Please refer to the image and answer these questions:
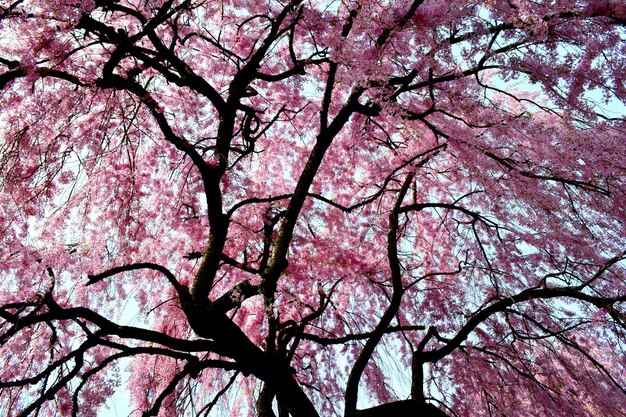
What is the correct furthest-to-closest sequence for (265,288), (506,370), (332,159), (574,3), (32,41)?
1. (332,159)
2. (506,370)
3. (265,288)
4. (32,41)
5. (574,3)

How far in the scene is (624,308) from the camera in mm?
4297

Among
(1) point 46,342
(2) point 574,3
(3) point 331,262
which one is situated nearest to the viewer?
(2) point 574,3

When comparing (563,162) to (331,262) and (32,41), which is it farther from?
(32,41)

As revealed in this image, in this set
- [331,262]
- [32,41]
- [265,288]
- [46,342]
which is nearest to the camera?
[32,41]

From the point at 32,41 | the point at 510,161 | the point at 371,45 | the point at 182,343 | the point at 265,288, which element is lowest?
the point at 182,343

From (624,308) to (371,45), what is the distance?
11.5ft

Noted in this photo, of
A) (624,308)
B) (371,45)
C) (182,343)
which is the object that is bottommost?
(624,308)

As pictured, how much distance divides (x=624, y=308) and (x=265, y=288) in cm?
343

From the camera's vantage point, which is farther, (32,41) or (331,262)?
(331,262)

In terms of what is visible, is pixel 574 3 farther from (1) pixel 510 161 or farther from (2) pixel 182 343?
(2) pixel 182 343


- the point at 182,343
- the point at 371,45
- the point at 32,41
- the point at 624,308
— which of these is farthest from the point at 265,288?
the point at 624,308

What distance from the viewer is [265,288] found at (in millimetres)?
4203

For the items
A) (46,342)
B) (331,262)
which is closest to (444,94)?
(331,262)

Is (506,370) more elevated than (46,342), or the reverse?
(46,342)
